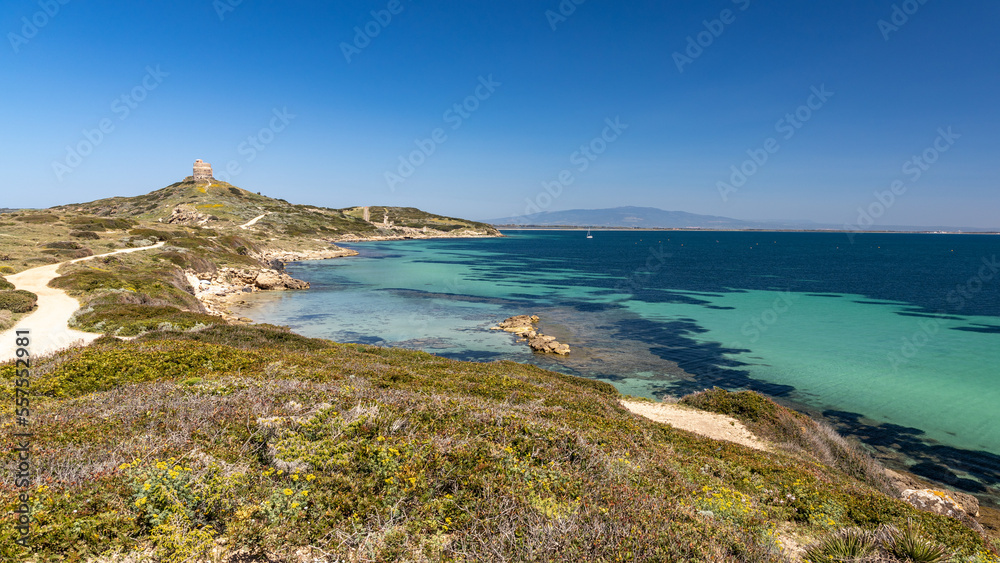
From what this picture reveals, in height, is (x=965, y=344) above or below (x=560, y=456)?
below

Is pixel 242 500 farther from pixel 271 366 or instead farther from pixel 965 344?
pixel 965 344

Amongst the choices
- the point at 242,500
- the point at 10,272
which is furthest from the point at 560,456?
the point at 10,272

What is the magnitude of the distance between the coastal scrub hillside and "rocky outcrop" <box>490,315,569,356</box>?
2151cm

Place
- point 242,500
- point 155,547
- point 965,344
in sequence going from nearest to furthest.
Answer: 1. point 155,547
2. point 242,500
3. point 965,344

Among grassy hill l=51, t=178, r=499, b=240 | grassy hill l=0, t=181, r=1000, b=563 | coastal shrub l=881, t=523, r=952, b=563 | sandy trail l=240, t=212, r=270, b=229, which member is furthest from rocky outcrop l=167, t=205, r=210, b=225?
coastal shrub l=881, t=523, r=952, b=563

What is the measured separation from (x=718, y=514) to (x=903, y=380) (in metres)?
30.2

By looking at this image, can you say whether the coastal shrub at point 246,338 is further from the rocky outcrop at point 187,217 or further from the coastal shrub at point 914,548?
the rocky outcrop at point 187,217

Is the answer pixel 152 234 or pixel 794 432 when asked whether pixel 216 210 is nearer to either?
pixel 152 234

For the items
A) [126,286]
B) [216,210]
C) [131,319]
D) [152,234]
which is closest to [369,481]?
[131,319]

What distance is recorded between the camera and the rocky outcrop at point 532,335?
3388cm

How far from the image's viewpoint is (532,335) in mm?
37750

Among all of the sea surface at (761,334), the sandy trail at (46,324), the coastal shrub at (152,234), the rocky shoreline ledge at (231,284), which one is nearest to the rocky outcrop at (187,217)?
the coastal shrub at (152,234)

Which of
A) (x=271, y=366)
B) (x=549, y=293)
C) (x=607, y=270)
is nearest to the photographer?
(x=271, y=366)

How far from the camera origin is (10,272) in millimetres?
36469
